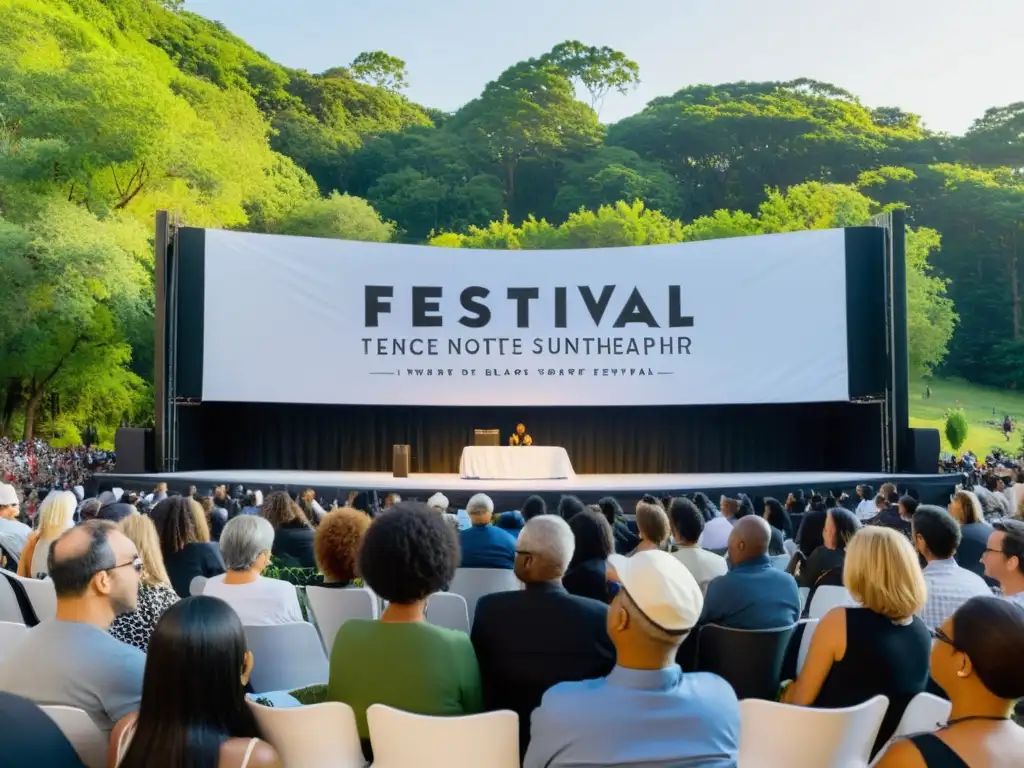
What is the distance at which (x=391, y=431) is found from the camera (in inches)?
621

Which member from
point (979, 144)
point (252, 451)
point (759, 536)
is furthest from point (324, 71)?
point (759, 536)

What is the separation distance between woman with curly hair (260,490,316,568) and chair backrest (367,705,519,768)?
2.98m

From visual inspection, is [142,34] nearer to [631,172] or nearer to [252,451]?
[631,172]

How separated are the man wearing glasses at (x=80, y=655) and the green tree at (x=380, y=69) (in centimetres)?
4313

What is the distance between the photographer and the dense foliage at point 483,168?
70.4ft

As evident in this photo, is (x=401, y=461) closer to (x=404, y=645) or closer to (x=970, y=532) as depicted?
(x=970, y=532)

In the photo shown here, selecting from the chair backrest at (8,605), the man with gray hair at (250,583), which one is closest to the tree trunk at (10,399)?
the chair backrest at (8,605)

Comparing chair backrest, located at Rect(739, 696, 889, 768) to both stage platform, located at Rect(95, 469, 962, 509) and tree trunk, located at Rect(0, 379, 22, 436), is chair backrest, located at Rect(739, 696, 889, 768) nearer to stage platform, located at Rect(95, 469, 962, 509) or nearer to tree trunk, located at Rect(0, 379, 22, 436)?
stage platform, located at Rect(95, 469, 962, 509)

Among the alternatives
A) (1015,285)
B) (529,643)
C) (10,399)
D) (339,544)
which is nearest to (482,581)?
(339,544)

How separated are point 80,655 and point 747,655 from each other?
67.5 inches

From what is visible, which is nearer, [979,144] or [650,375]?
[650,375]

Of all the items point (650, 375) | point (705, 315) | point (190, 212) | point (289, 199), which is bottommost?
point (650, 375)

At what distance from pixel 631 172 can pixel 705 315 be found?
21.2 m

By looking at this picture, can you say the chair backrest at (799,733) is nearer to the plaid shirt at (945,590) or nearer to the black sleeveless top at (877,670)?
the black sleeveless top at (877,670)
